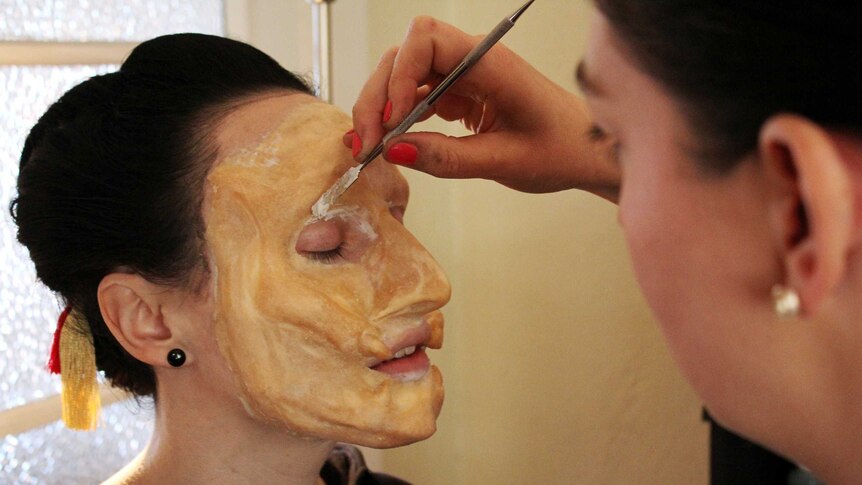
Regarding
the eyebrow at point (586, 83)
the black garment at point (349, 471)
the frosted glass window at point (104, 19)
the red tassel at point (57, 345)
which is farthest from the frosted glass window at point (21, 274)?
the eyebrow at point (586, 83)

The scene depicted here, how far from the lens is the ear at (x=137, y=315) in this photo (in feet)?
3.40

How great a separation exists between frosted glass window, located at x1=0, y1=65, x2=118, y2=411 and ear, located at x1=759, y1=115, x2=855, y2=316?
1.12 metres

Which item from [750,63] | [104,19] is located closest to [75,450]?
[104,19]

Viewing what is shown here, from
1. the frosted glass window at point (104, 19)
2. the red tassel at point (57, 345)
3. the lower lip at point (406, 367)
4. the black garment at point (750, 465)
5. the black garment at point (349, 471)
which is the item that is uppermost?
the frosted glass window at point (104, 19)

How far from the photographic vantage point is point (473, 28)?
1619 millimetres

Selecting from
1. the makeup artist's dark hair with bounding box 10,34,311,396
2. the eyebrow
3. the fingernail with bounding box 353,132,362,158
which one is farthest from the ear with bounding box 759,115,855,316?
the makeup artist's dark hair with bounding box 10,34,311,396

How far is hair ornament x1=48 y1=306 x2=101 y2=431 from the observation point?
113cm

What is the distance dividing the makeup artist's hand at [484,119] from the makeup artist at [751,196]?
309 mm

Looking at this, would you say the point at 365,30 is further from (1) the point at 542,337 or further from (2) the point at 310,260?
(2) the point at 310,260

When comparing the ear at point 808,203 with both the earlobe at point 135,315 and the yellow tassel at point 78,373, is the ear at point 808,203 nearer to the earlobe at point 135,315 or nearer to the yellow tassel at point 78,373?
the earlobe at point 135,315

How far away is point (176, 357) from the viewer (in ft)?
3.43

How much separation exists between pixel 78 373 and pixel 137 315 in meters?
0.17

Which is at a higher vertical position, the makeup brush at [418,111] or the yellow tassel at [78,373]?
the makeup brush at [418,111]

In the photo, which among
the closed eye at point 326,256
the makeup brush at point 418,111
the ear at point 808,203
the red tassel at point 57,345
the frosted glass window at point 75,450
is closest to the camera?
the ear at point 808,203
